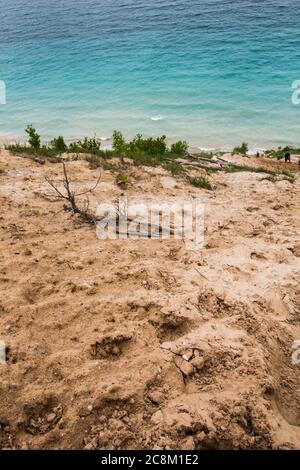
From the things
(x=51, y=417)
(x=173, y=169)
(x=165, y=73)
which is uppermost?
(x=165, y=73)

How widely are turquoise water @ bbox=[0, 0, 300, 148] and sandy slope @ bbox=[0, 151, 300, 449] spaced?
2011cm

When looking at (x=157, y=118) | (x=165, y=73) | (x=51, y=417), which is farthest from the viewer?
(x=165, y=73)

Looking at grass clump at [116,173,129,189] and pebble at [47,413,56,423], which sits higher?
grass clump at [116,173,129,189]

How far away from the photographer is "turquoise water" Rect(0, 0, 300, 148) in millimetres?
27244

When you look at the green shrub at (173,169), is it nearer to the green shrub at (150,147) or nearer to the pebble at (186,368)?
the green shrub at (150,147)

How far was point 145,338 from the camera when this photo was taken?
3.97 meters

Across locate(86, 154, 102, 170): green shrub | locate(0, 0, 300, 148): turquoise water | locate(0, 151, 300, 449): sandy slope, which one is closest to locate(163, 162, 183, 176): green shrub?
locate(86, 154, 102, 170): green shrub

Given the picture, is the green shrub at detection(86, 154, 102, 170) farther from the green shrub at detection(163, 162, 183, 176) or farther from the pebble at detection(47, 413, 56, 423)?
the pebble at detection(47, 413, 56, 423)

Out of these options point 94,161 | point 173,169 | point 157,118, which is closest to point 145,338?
point 94,161

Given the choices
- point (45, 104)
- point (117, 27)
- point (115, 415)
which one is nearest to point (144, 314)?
point (115, 415)

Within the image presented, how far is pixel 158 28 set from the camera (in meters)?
50.0

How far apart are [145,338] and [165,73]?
37.6m

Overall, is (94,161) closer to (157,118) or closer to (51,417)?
(51,417)
